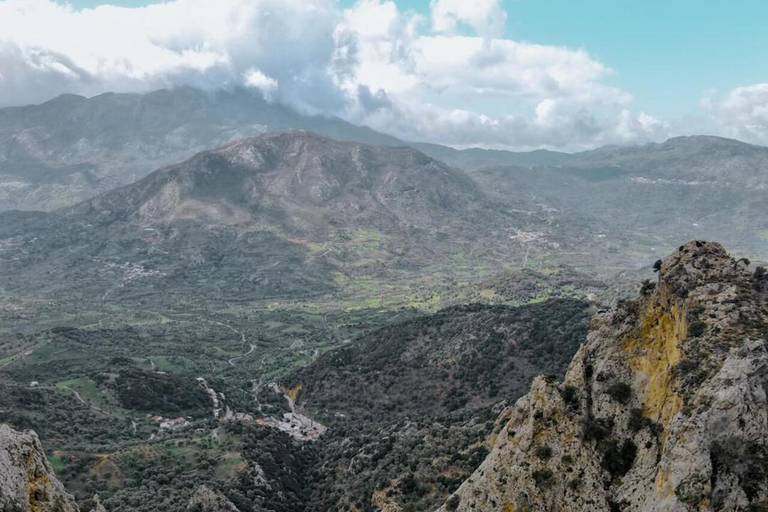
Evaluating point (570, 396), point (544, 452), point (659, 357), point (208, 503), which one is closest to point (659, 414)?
point (659, 357)

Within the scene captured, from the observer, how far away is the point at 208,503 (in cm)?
5916

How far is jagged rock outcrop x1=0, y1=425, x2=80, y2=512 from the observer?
2959 centimetres

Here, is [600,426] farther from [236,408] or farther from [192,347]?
[192,347]

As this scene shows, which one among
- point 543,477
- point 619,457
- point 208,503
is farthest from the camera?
point 208,503

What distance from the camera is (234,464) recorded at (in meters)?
79.3

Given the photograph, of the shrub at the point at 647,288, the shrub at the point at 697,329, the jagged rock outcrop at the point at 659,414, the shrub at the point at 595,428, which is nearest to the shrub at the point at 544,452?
the jagged rock outcrop at the point at 659,414

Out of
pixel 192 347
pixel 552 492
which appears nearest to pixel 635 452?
pixel 552 492

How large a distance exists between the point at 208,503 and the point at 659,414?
47022 mm

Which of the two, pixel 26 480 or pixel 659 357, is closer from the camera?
pixel 26 480

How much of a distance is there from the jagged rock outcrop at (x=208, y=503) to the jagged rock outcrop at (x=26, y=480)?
84.4ft

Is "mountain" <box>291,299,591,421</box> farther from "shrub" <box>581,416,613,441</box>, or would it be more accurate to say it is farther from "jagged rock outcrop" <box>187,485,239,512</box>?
"shrub" <box>581,416,613,441</box>

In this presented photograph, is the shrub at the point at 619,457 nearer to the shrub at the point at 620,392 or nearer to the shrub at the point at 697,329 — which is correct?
the shrub at the point at 620,392

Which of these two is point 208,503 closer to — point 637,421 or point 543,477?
point 543,477

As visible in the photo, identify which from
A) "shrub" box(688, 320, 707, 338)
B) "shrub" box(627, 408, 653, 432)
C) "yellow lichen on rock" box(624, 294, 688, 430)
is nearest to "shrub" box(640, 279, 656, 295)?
"yellow lichen on rock" box(624, 294, 688, 430)
